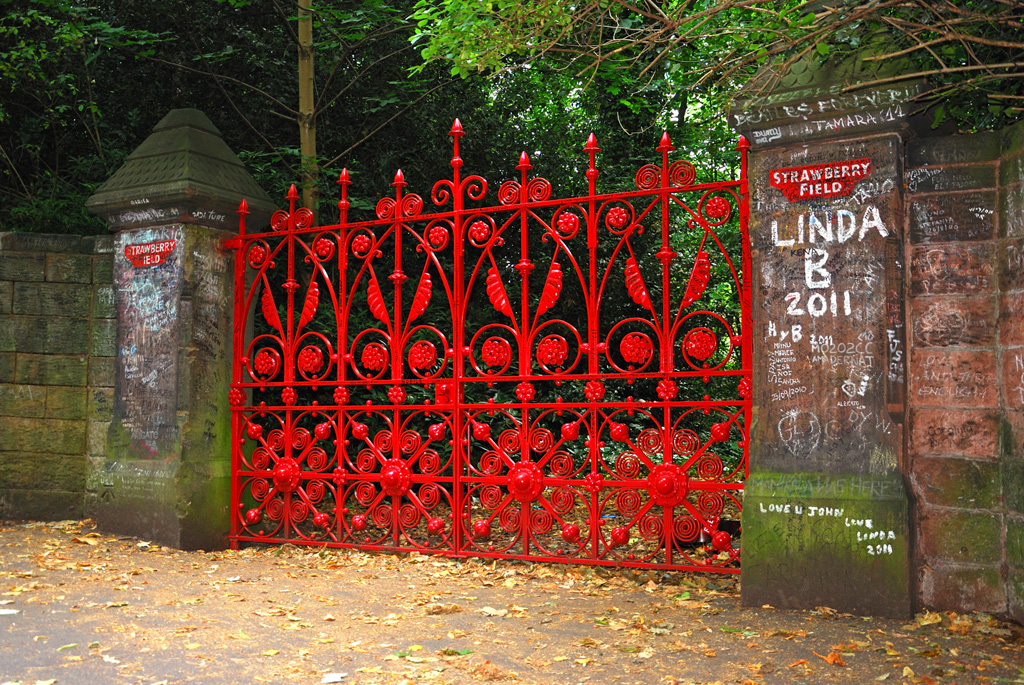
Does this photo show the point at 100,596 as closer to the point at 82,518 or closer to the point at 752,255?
the point at 82,518

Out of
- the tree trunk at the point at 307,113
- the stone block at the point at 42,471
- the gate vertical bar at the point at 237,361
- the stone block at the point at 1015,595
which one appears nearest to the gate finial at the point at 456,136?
the gate vertical bar at the point at 237,361

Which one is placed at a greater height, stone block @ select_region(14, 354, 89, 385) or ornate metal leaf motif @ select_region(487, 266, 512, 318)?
ornate metal leaf motif @ select_region(487, 266, 512, 318)

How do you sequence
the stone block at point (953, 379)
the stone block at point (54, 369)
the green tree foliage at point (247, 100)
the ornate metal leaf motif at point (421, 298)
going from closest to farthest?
the stone block at point (953, 379)
the ornate metal leaf motif at point (421, 298)
the stone block at point (54, 369)
the green tree foliage at point (247, 100)

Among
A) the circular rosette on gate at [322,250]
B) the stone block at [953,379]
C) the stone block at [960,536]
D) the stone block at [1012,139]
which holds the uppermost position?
the stone block at [1012,139]

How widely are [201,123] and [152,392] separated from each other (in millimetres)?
2193

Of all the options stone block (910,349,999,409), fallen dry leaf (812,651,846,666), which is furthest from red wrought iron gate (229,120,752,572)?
fallen dry leaf (812,651,846,666)

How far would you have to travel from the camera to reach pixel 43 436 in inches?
265

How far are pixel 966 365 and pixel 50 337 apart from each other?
6.52 m

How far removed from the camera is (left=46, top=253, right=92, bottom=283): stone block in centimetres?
684

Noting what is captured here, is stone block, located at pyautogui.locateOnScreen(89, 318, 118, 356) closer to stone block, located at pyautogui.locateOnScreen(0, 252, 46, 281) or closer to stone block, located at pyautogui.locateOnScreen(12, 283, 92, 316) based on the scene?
stone block, located at pyautogui.locateOnScreen(12, 283, 92, 316)

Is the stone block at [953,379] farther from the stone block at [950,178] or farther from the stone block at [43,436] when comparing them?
the stone block at [43,436]

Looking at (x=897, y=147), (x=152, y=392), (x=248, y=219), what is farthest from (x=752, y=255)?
(x=152, y=392)

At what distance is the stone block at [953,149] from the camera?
437cm

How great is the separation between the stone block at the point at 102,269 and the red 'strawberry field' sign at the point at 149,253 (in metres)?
0.32
